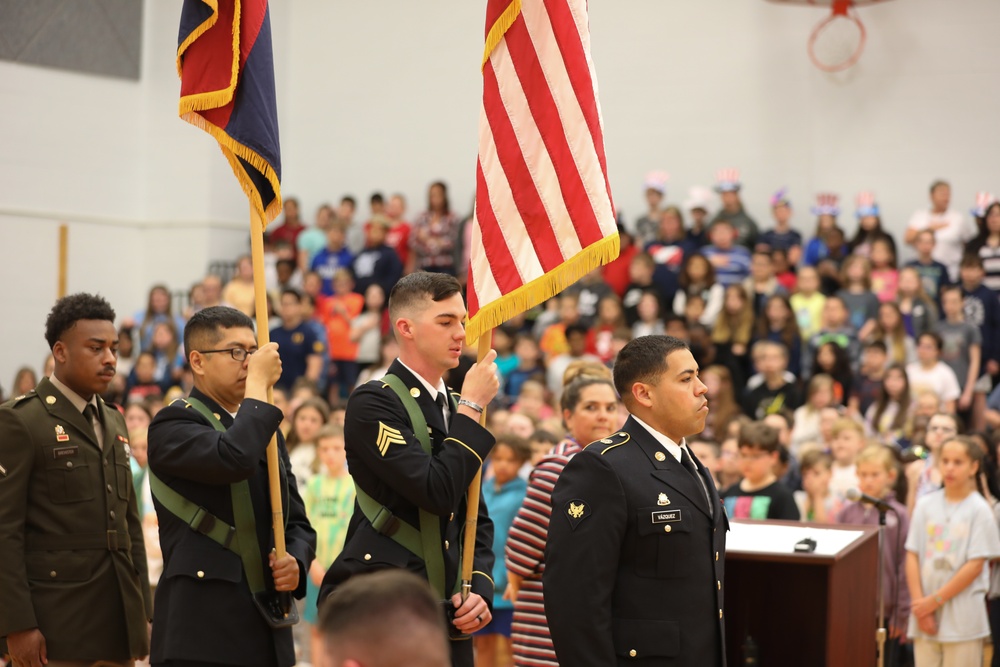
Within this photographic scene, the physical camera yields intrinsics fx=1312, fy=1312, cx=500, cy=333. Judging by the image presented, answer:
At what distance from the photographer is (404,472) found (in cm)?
368

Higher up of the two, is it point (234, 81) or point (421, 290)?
point (234, 81)

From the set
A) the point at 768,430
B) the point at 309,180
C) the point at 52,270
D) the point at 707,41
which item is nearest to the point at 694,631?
the point at 768,430

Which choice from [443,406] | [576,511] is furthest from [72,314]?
[576,511]

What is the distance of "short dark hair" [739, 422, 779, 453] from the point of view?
21.5ft

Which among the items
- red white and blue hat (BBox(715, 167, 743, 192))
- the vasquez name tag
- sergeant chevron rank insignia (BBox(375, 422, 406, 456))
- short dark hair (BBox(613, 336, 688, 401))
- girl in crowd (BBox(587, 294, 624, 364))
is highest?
red white and blue hat (BBox(715, 167, 743, 192))

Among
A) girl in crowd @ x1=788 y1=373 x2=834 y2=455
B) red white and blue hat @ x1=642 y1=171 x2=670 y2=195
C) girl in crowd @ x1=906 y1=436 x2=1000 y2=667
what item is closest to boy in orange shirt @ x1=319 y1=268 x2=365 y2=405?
red white and blue hat @ x1=642 y1=171 x2=670 y2=195

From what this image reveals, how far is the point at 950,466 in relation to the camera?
6445 mm

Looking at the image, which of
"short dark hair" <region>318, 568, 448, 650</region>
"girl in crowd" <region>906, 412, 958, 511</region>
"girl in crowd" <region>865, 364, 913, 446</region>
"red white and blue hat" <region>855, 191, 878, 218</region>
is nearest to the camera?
"short dark hair" <region>318, 568, 448, 650</region>

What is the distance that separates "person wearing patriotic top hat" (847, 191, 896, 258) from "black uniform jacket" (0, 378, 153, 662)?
30.1ft

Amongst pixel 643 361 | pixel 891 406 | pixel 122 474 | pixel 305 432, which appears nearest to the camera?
pixel 643 361

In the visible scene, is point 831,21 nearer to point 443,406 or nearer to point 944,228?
point 944,228

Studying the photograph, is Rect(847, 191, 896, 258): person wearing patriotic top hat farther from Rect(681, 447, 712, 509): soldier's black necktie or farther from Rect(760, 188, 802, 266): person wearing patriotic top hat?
Rect(681, 447, 712, 509): soldier's black necktie

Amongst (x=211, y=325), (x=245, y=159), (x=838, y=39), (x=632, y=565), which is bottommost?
(x=632, y=565)

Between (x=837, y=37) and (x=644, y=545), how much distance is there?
37.2 feet
